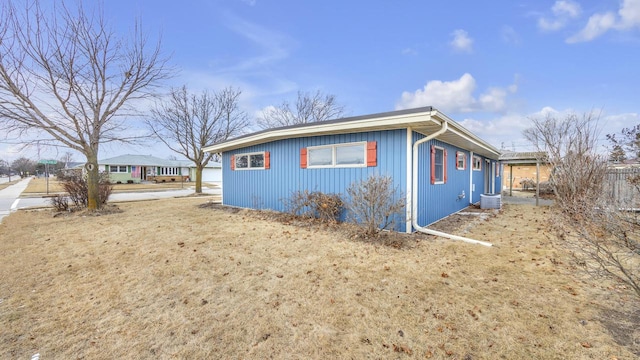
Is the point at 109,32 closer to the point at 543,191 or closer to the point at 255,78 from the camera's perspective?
the point at 255,78

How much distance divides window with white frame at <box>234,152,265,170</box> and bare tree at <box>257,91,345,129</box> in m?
13.0

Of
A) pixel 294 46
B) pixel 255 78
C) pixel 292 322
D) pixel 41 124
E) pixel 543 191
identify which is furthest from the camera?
pixel 543 191

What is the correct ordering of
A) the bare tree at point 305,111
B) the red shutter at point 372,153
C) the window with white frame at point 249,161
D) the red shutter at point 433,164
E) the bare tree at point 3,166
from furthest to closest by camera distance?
1. the bare tree at point 3,166
2. the bare tree at point 305,111
3. the window with white frame at point 249,161
4. the red shutter at point 433,164
5. the red shutter at point 372,153

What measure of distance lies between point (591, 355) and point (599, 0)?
939 centimetres

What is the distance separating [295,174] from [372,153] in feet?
8.55

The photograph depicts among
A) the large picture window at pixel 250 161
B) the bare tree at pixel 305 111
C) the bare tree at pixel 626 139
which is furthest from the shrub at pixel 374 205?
the bare tree at pixel 305 111

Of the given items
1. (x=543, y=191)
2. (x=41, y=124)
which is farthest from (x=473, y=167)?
(x=41, y=124)

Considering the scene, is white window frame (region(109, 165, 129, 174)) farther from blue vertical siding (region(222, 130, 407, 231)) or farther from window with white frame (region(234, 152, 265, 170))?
window with white frame (region(234, 152, 265, 170))

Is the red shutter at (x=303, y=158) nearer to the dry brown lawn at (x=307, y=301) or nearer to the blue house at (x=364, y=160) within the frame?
the blue house at (x=364, y=160)

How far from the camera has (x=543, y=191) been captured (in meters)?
15.9

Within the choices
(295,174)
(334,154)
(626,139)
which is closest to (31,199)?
(295,174)

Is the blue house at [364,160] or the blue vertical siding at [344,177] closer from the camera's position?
the blue house at [364,160]

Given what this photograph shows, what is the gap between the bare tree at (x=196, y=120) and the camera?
17.4 m

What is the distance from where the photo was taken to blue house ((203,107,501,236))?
569cm
